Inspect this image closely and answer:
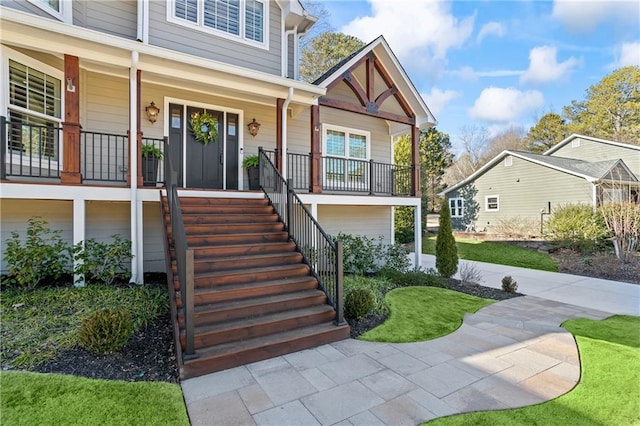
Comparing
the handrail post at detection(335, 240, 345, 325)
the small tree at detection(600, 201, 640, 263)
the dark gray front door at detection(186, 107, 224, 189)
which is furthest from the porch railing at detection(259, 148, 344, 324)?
the small tree at detection(600, 201, 640, 263)

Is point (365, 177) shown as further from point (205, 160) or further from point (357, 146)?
point (205, 160)

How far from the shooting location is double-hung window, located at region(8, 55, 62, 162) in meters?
5.62

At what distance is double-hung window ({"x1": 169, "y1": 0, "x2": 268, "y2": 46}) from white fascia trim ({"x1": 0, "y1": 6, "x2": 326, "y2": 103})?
2020 millimetres

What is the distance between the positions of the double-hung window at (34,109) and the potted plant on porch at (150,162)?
1.43 metres

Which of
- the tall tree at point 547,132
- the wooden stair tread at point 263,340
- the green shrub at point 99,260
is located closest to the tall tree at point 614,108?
the tall tree at point 547,132

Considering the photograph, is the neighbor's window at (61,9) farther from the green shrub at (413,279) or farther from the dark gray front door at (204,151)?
the green shrub at (413,279)

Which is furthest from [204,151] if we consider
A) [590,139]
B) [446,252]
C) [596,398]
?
[590,139]

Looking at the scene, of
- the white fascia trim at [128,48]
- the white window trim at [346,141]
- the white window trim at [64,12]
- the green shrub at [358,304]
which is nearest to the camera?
the white fascia trim at [128,48]

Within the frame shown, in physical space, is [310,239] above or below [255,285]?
above

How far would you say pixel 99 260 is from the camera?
5.60m

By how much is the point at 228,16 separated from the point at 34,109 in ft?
15.8

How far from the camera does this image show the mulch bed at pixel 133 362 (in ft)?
11.2

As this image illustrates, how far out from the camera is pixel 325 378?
3510 mm

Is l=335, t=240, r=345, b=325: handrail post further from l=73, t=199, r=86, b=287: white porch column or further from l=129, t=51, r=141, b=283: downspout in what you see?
l=73, t=199, r=86, b=287: white porch column
